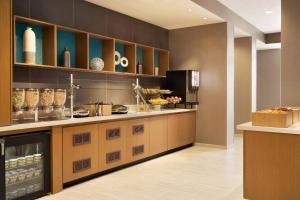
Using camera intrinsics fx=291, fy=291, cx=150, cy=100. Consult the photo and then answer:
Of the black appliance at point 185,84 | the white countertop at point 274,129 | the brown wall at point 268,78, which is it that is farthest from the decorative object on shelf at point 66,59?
the brown wall at point 268,78

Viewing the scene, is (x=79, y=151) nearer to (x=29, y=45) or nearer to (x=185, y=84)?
(x=29, y=45)

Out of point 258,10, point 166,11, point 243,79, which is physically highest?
point 258,10

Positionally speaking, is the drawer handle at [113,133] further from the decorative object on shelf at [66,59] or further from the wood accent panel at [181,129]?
the wood accent panel at [181,129]

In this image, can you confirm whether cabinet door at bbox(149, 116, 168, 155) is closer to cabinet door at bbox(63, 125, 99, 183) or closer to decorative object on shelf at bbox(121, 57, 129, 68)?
decorative object on shelf at bbox(121, 57, 129, 68)

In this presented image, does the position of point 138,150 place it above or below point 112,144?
below

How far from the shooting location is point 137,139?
4.70m

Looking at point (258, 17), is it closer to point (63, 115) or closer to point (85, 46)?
point (85, 46)

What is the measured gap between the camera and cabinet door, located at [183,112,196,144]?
601 cm

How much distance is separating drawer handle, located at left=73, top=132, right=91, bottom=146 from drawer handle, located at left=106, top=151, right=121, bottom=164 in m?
0.46

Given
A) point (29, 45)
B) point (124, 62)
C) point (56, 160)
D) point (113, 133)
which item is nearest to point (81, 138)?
point (56, 160)

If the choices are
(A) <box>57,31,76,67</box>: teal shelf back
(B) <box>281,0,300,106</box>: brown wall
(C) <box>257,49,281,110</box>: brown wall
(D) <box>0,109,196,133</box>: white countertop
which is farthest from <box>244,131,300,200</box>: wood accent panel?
(C) <box>257,49,281,110</box>: brown wall

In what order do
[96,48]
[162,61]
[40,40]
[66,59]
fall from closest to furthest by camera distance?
[40,40], [66,59], [96,48], [162,61]

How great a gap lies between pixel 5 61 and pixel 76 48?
1638 millimetres

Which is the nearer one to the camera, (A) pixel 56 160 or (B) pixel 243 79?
(A) pixel 56 160
